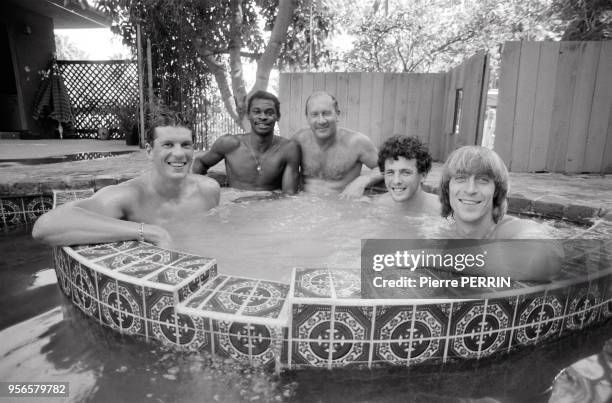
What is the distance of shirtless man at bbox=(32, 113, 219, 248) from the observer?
1956 millimetres

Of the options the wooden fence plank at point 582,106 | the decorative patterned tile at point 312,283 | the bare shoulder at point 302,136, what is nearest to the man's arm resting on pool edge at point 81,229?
the decorative patterned tile at point 312,283

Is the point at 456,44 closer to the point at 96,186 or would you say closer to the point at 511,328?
the point at 96,186

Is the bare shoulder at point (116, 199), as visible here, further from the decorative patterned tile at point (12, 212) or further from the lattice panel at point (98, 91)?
the lattice panel at point (98, 91)

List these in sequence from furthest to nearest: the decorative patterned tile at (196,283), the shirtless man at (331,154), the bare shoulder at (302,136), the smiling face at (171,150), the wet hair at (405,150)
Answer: the bare shoulder at (302,136) → the shirtless man at (331,154) → the wet hair at (405,150) → the smiling face at (171,150) → the decorative patterned tile at (196,283)

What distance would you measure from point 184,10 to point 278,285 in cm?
700

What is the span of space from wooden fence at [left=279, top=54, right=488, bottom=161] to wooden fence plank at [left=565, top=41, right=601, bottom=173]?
6.32 ft

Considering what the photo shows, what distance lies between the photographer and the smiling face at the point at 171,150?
2.63 metres

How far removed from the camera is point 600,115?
4902mm

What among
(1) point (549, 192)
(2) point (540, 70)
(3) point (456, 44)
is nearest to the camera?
(1) point (549, 192)

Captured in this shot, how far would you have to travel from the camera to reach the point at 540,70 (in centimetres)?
494

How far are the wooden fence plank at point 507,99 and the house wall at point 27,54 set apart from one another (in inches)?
402

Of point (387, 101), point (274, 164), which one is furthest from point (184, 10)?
point (274, 164)

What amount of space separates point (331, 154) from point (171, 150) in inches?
79.9

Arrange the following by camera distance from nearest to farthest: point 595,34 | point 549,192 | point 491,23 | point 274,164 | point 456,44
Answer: point 549,192 < point 274,164 < point 595,34 < point 491,23 < point 456,44
